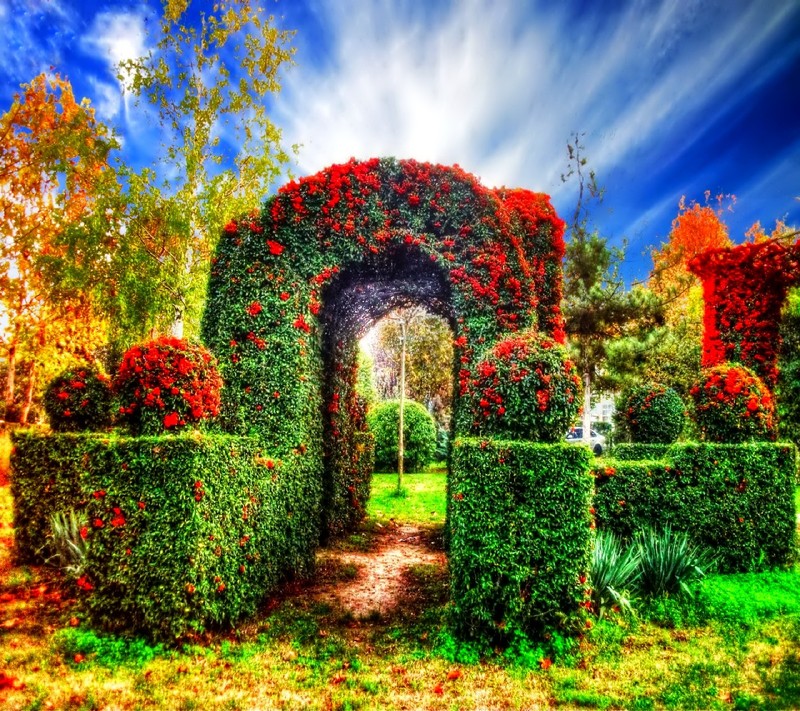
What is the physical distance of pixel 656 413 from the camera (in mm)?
7973

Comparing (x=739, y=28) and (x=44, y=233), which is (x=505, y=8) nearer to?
(x=739, y=28)

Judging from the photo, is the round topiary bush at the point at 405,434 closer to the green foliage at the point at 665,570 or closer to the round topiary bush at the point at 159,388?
the green foliage at the point at 665,570

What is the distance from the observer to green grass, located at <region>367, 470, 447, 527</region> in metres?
9.80

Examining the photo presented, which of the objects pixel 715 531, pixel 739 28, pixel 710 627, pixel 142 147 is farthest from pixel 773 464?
pixel 142 147

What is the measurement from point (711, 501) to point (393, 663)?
508 centimetres

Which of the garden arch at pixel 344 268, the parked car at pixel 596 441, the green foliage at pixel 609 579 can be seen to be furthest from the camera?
the parked car at pixel 596 441

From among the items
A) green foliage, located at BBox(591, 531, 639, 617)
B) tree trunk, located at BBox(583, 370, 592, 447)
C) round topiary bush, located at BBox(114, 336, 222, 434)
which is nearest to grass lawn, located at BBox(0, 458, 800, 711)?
green foliage, located at BBox(591, 531, 639, 617)

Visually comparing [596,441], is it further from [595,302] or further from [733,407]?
[733,407]

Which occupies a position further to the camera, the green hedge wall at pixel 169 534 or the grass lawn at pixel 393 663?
the green hedge wall at pixel 169 534

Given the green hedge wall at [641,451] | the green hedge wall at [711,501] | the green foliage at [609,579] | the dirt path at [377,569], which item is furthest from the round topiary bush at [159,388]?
the green hedge wall at [641,451]

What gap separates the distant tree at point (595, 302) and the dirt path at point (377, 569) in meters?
11.3

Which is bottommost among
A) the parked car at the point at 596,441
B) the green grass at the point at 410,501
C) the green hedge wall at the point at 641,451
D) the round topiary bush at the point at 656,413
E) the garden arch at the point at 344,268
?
the green grass at the point at 410,501

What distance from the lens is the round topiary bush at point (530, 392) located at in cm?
434

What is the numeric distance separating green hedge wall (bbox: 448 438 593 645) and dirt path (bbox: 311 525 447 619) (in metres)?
1.47
